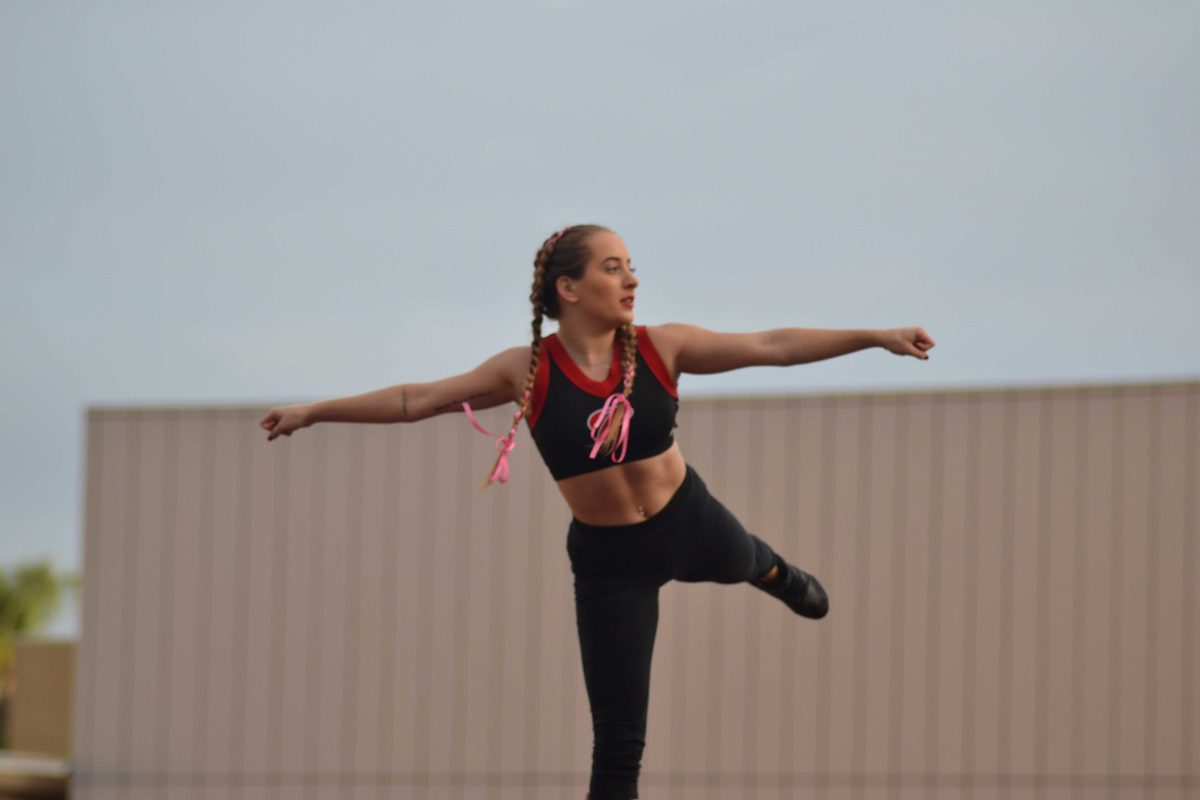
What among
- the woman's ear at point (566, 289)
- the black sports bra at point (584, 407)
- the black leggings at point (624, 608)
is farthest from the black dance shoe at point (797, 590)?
the woman's ear at point (566, 289)

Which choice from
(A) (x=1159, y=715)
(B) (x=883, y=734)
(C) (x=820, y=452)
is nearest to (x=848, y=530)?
(C) (x=820, y=452)

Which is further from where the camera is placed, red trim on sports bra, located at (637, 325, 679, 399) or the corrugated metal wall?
the corrugated metal wall

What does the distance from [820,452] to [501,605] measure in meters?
2.50

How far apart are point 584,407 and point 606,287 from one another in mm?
334

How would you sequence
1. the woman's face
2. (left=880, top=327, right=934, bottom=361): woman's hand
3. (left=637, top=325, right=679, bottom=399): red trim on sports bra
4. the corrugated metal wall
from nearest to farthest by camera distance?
(left=880, top=327, right=934, bottom=361): woman's hand
the woman's face
(left=637, top=325, right=679, bottom=399): red trim on sports bra
the corrugated metal wall

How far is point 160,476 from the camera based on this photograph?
12242 mm

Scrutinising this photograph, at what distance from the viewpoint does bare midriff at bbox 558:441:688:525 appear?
4.58 metres

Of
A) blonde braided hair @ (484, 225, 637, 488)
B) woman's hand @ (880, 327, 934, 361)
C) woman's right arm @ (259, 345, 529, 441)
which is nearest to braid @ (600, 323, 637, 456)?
blonde braided hair @ (484, 225, 637, 488)

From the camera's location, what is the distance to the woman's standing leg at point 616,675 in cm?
459

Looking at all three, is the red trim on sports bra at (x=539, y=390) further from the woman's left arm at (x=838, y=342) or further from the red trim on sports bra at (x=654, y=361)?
the woman's left arm at (x=838, y=342)

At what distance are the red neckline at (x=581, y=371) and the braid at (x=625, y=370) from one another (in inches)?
0.9

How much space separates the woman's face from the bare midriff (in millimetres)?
412

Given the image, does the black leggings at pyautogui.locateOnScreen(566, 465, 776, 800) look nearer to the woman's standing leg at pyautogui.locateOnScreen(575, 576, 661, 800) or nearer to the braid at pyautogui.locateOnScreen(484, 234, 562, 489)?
the woman's standing leg at pyautogui.locateOnScreen(575, 576, 661, 800)

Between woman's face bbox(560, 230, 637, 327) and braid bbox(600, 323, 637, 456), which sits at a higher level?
woman's face bbox(560, 230, 637, 327)
